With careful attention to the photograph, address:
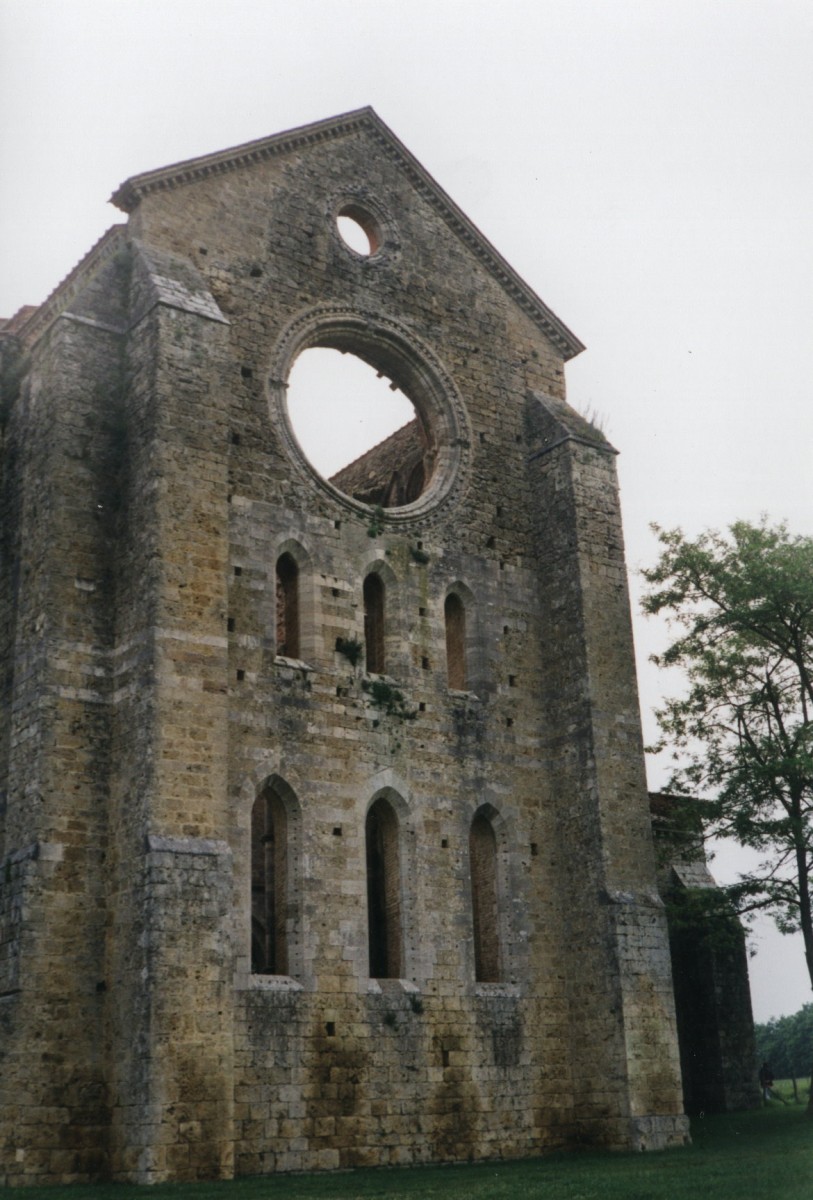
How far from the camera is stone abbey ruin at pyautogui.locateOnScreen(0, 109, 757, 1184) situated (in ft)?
53.4

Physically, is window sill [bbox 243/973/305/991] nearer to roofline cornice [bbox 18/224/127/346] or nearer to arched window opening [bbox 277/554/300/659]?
arched window opening [bbox 277/554/300/659]

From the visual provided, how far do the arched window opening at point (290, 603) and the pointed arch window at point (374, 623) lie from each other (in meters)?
1.34

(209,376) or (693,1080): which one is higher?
(209,376)

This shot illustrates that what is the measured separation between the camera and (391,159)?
931 inches

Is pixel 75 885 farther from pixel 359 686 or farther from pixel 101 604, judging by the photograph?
pixel 359 686

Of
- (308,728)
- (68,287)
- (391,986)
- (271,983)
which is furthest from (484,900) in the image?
(68,287)

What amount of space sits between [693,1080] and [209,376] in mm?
15481

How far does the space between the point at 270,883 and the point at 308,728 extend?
15.9 feet

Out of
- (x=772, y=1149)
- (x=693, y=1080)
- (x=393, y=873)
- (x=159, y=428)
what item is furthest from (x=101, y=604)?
(x=693, y=1080)

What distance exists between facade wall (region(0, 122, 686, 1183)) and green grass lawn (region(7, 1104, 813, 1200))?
788mm

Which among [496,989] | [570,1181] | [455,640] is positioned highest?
[455,640]

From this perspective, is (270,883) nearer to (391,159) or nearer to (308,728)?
(308,728)

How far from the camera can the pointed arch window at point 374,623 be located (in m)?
20.7

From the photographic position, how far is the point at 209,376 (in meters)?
18.8
